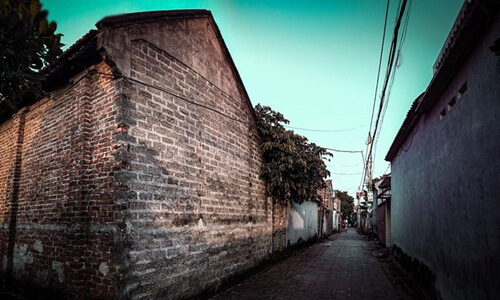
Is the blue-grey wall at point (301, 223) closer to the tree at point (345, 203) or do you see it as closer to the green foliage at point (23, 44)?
the green foliage at point (23, 44)

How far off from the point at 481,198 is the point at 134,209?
4.78 metres

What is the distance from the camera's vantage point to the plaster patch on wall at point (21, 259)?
5484 mm

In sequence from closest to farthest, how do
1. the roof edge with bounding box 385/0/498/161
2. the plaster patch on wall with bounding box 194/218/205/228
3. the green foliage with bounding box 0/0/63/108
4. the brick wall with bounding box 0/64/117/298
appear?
1. the green foliage with bounding box 0/0/63/108
2. the roof edge with bounding box 385/0/498/161
3. the brick wall with bounding box 0/64/117/298
4. the plaster patch on wall with bounding box 194/218/205/228

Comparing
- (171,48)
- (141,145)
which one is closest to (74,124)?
(141,145)

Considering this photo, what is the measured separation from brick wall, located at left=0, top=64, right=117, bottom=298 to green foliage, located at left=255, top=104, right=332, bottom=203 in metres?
5.26

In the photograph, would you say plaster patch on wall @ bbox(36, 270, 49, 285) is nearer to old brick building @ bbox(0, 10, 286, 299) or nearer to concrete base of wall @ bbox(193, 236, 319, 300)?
old brick building @ bbox(0, 10, 286, 299)

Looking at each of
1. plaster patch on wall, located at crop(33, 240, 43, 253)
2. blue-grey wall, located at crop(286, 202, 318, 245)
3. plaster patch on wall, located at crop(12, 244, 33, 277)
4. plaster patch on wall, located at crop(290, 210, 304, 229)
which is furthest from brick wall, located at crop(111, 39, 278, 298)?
plaster patch on wall, located at crop(290, 210, 304, 229)

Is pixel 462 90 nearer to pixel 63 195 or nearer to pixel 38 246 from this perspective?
pixel 63 195

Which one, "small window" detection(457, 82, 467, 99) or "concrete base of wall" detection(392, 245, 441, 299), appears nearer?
"small window" detection(457, 82, 467, 99)

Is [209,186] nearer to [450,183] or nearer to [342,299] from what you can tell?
[342,299]

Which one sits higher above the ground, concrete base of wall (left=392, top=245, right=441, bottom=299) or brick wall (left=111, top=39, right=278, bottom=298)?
brick wall (left=111, top=39, right=278, bottom=298)

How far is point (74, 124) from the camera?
16.0 ft

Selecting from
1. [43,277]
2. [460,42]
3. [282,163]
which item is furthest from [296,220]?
[460,42]

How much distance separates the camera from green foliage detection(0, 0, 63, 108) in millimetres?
2496
